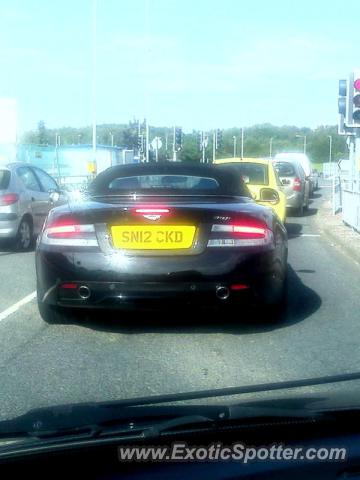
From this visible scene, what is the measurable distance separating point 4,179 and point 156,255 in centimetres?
767

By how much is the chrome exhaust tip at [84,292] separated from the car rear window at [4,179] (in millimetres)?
7203

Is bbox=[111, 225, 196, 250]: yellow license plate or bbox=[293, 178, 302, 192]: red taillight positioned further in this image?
bbox=[293, 178, 302, 192]: red taillight

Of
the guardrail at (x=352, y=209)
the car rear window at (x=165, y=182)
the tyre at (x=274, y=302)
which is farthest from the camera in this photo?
the guardrail at (x=352, y=209)

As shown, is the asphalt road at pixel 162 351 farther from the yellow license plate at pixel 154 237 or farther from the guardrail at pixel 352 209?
the guardrail at pixel 352 209

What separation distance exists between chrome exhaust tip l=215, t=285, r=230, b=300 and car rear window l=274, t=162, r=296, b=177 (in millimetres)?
17386

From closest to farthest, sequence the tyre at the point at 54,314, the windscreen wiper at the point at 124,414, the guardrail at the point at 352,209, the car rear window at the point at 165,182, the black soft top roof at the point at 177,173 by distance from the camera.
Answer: the windscreen wiper at the point at 124,414 → the tyre at the point at 54,314 → the black soft top roof at the point at 177,173 → the car rear window at the point at 165,182 → the guardrail at the point at 352,209

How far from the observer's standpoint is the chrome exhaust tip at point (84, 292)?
20.9ft

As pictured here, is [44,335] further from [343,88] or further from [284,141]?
[284,141]

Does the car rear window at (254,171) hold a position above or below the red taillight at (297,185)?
above

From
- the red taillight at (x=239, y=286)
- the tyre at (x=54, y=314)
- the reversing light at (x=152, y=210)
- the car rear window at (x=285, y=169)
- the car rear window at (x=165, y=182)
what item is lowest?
the tyre at (x=54, y=314)

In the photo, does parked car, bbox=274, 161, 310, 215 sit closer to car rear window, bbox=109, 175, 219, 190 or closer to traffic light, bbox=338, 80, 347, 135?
traffic light, bbox=338, 80, 347, 135

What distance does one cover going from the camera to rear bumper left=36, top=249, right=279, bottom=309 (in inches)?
247

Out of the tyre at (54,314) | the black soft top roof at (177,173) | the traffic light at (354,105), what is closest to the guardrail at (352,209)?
the traffic light at (354,105)

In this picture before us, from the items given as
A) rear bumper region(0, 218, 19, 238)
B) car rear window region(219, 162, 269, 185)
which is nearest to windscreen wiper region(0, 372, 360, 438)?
rear bumper region(0, 218, 19, 238)
